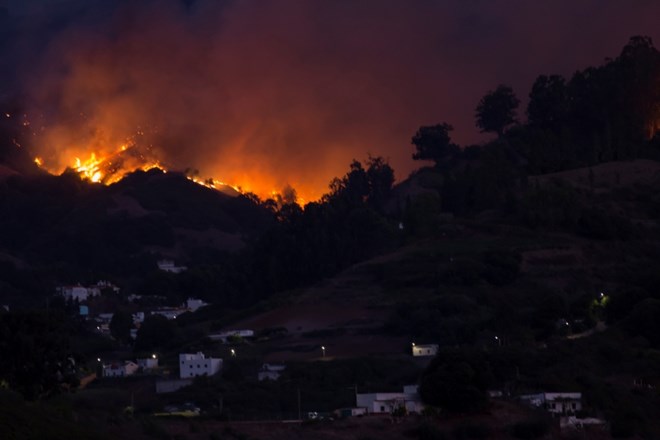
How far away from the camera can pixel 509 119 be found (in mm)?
118438

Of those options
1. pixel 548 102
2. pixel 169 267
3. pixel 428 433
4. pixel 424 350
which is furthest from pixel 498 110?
pixel 428 433

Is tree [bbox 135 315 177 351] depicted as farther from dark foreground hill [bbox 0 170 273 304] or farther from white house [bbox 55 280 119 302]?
dark foreground hill [bbox 0 170 273 304]

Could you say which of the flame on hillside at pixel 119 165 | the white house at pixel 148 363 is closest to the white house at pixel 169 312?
the white house at pixel 148 363

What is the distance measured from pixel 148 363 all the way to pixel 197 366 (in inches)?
193

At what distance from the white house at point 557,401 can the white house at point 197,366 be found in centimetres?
1725

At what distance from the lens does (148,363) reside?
75.6m

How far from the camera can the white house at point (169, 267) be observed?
119062mm

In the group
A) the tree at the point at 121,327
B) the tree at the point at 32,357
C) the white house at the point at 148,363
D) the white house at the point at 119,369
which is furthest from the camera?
the tree at the point at 121,327

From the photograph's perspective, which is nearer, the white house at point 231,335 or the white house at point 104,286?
the white house at point 231,335

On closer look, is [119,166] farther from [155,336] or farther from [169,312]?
[155,336]

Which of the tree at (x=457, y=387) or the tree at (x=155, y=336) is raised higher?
the tree at (x=155, y=336)

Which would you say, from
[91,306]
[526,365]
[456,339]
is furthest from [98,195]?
[526,365]

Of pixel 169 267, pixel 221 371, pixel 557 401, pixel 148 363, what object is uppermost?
pixel 169 267

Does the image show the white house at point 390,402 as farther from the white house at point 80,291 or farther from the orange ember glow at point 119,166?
the orange ember glow at point 119,166
